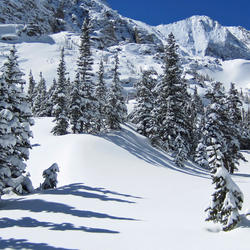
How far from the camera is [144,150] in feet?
104

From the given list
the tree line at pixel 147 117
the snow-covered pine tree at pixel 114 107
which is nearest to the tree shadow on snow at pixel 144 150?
the tree line at pixel 147 117

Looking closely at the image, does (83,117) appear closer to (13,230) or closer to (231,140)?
(231,140)

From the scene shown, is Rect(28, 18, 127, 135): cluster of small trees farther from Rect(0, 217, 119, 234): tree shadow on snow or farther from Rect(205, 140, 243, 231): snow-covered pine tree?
Rect(205, 140, 243, 231): snow-covered pine tree

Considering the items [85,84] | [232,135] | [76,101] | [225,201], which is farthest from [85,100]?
[225,201]

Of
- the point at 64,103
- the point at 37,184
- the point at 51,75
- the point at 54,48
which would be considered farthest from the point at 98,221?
the point at 54,48

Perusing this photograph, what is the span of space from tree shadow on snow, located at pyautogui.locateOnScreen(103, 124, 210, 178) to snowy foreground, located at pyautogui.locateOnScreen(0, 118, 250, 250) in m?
6.20

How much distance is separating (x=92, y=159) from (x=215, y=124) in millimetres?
14557

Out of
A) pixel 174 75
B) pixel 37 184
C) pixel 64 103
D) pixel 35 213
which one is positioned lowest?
pixel 37 184

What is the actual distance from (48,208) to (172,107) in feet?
77.3

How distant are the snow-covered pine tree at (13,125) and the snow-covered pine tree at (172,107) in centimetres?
1891

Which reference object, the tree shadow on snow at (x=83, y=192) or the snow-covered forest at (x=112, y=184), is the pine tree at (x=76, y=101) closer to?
the snow-covered forest at (x=112, y=184)

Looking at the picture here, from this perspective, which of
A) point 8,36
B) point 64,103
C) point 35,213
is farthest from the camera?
point 8,36

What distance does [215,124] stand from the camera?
29.1 m

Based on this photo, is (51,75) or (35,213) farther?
(51,75)
